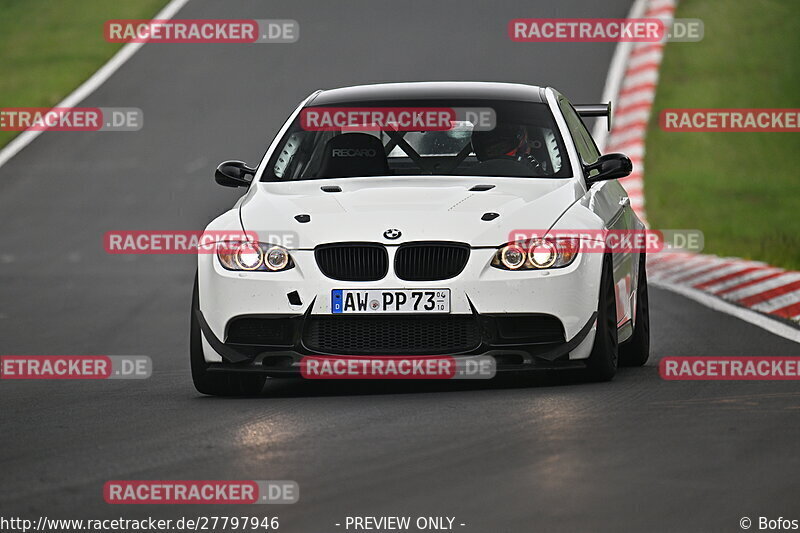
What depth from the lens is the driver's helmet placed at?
9320 millimetres

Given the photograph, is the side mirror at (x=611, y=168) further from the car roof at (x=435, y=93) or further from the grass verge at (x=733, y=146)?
the grass verge at (x=733, y=146)

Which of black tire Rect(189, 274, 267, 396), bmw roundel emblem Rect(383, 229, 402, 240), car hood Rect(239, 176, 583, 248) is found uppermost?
car hood Rect(239, 176, 583, 248)

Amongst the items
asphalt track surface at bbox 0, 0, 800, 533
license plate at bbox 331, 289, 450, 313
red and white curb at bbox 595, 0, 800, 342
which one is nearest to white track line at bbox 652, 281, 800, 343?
red and white curb at bbox 595, 0, 800, 342

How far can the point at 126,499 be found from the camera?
5.74 m

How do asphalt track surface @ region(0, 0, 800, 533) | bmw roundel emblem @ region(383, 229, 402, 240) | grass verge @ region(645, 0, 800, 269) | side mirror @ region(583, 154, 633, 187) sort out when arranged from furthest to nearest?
1. grass verge @ region(645, 0, 800, 269)
2. side mirror @ region(583, 154, 633, 187)
3. bmw roundel emblem @ region(383, 229, 402, 240)
4. asphalt track surface @ region(0, 0, 800, 533)

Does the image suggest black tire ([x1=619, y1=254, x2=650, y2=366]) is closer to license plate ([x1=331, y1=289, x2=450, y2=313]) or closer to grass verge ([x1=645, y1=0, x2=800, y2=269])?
license plate ([x1=331, y1=289, x2=450, y2=313])

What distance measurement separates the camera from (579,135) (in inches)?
392

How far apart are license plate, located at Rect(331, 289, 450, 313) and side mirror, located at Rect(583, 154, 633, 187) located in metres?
1.54

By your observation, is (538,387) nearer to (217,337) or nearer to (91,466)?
Result: (217,337)

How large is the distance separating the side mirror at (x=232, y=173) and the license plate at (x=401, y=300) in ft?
5.49

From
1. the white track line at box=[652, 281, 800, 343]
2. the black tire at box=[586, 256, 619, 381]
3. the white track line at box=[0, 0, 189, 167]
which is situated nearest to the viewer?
the black tire at box=[586, 256, 619, 381]

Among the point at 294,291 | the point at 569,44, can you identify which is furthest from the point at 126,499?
the point at 569,44

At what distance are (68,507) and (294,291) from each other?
8.62ft

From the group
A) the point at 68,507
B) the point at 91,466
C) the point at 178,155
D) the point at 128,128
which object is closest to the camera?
the point at 68,507
